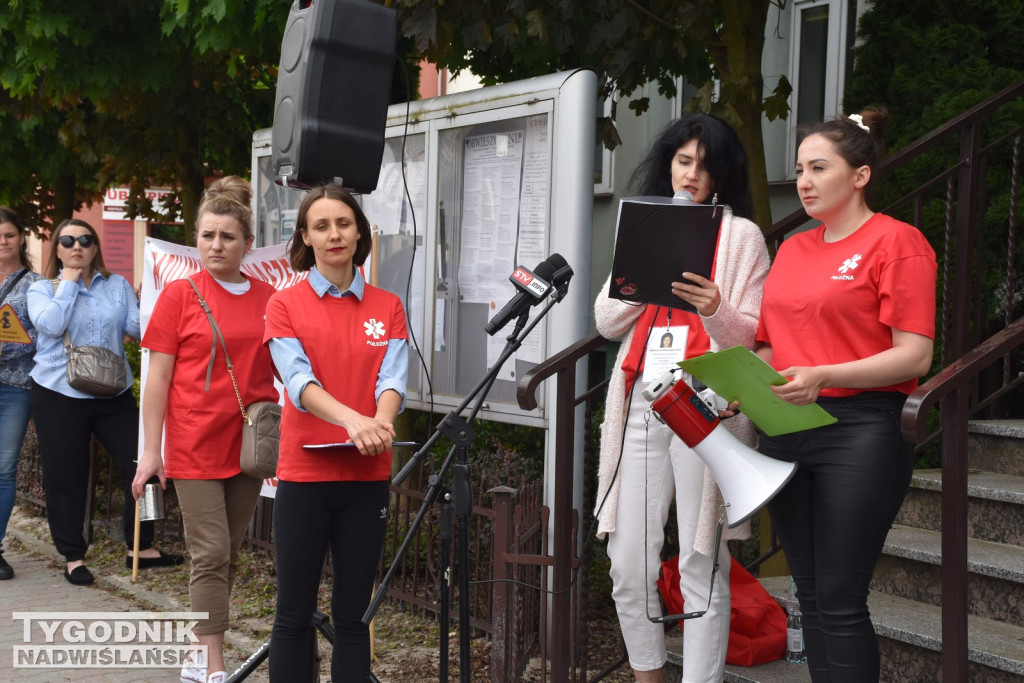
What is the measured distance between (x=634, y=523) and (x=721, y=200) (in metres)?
1.04

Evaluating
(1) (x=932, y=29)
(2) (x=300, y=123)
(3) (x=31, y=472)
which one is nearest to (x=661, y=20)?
(1) (x=932, y=29)

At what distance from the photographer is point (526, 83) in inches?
190

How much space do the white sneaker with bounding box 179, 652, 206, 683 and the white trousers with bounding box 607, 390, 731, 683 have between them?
5.69 ft

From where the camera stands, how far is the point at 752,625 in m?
3.70

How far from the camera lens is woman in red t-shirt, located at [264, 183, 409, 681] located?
3355 mm

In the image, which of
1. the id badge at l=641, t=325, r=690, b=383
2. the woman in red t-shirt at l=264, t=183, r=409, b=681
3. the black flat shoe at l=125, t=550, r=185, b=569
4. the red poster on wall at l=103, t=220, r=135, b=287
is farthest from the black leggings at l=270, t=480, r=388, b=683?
the red poster on wall at l=103, t=220, r=135, b=287

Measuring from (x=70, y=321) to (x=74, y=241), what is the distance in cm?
46

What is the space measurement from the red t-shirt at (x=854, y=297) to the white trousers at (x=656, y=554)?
1.63ft

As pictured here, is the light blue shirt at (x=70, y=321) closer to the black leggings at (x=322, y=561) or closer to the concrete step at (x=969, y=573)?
the black leggings at (x=322, y=561)

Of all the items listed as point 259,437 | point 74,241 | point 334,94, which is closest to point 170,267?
point 74,241

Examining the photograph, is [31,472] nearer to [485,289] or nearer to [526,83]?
[485,289]

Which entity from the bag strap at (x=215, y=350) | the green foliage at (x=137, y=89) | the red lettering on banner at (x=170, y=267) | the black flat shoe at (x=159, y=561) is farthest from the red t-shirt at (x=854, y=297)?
the black flat shoe at (x=159, y=561)

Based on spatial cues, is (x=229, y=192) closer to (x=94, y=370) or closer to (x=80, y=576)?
(x=94, y=370)

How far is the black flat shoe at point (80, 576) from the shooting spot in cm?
634
